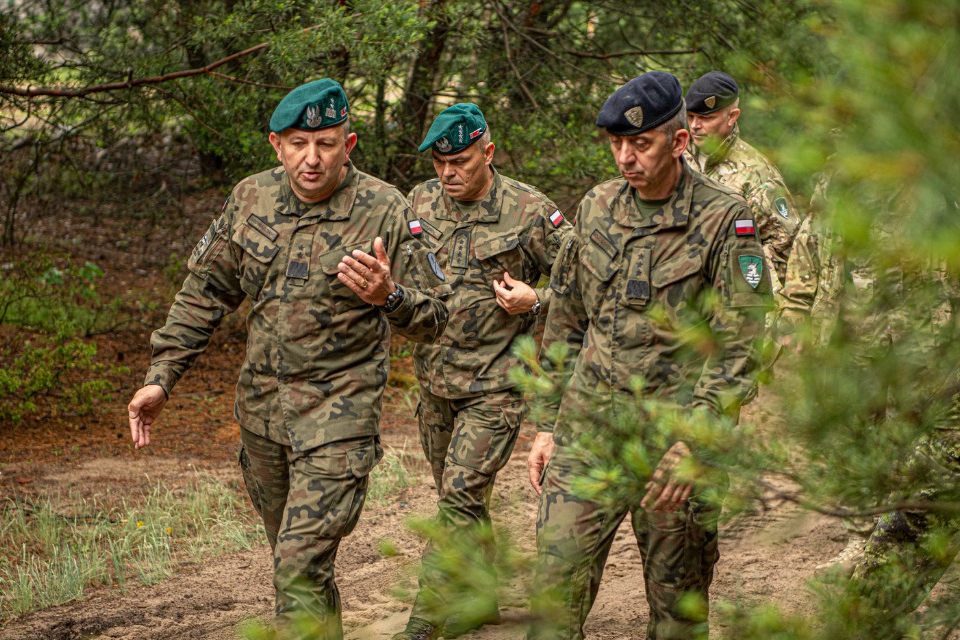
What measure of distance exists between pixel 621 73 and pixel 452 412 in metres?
5.92

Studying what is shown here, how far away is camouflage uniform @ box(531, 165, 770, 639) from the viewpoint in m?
3.79

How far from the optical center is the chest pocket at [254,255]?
4.24 meters

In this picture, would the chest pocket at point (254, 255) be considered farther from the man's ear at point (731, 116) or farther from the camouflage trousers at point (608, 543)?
the man's ear at point (731, 116)

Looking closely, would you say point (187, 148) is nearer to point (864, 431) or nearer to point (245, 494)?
point (245, 494)

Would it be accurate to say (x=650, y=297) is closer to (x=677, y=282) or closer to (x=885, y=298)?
(x=677, y=282)

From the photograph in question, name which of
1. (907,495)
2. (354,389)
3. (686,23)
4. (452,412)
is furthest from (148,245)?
(907,495)

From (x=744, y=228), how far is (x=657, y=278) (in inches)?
14.1

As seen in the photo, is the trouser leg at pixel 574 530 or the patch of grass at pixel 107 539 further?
the patch of grass at pixel 107 539

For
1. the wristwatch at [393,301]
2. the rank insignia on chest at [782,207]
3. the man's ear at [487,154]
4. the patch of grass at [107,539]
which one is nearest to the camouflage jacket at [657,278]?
the wristwatch at [393,301]

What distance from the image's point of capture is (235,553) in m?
6.35

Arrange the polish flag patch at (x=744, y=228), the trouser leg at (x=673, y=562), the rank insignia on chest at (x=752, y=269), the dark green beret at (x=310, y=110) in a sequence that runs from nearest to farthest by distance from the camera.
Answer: the rank insignia on chest at (x=752, y=269) → the polish flag patch at (x=744, y=228) → the trouser leg at (x=673, y=562) → the dark green beret at (x=310, y=110)

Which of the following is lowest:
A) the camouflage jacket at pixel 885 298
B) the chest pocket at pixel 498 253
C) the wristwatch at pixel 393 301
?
the chest pocket at pixel 498 253

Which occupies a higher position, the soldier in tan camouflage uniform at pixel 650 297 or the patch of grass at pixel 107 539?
the soldier in tan camouflage uniform at pixel 650 297

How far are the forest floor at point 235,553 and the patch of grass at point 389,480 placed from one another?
0.07m
